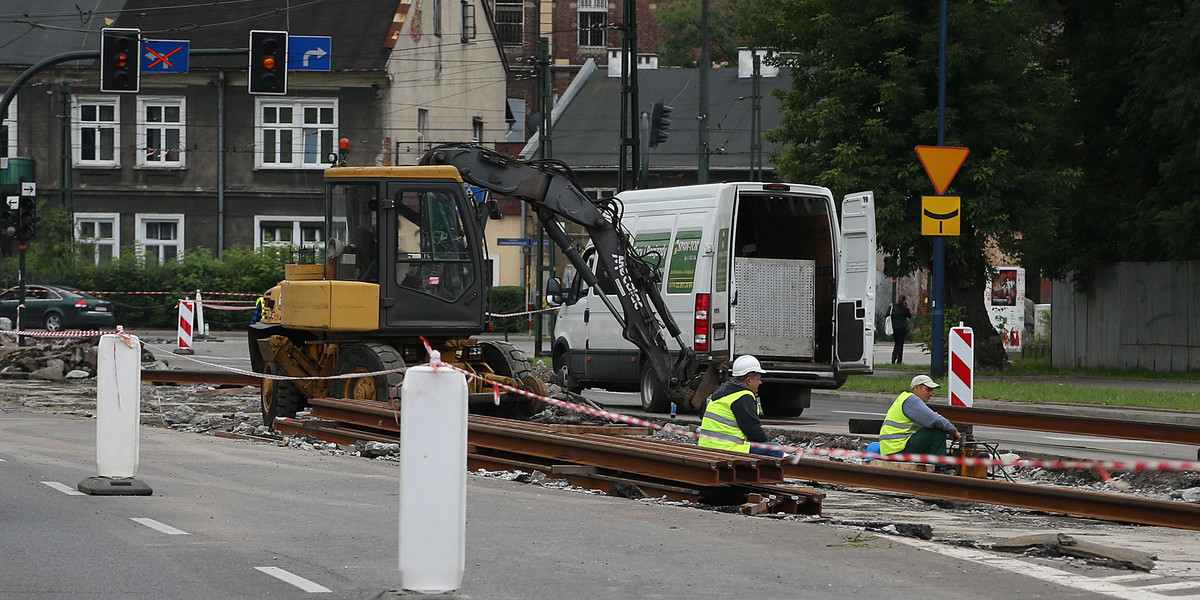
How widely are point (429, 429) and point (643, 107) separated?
58.5 metres

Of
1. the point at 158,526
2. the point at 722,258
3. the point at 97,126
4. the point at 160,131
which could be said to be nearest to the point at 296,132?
the point at 160,131

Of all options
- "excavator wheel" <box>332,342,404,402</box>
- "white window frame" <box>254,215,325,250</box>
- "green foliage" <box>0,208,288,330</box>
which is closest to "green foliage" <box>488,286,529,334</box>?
"white window frame" <box>254,215,325,250</box>

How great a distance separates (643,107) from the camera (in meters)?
64.7

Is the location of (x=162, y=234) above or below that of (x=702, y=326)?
above

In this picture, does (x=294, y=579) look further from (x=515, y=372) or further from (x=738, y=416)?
(x=515, y=372)

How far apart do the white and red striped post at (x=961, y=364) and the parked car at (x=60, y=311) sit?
30.5 meters

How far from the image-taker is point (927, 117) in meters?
29.4

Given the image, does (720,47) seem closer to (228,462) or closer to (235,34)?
(235,34)

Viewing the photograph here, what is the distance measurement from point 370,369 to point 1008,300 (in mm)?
40871

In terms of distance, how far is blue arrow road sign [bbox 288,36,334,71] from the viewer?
49125 millimetres

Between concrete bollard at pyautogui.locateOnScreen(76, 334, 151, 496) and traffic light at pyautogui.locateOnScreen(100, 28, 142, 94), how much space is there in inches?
592

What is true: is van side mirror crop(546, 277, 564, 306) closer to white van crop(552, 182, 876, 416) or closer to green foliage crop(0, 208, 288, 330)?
white van crop(552, 182, 876, 416)

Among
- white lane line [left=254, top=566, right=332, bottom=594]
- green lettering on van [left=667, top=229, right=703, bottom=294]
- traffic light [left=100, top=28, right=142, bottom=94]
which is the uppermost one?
traffic light [left=100, top=28, right=142, bottom=94]

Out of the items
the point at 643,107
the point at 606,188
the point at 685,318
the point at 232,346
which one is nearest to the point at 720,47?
the point at 643,107
